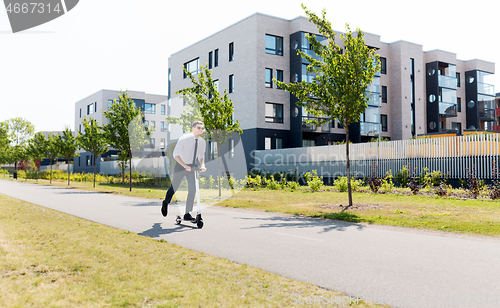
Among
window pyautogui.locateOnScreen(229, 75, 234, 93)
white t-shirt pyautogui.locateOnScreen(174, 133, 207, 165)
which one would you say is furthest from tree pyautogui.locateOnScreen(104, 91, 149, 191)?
white t-shirt pyautogui.locateOnScreen(174, 133, 207, 165)

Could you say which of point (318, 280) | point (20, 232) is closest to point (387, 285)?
point (318, 280)

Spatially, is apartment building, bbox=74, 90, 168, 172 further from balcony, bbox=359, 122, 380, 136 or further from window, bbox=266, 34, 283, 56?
balcony, bbox=359, 122, 380, 136

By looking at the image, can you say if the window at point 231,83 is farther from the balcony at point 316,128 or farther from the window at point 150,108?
the window at point 150,108

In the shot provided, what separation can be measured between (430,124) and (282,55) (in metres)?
19.4

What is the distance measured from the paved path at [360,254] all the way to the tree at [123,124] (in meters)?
14.5

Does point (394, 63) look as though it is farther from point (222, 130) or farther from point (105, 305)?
point (105, 305)

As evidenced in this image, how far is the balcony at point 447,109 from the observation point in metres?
43.3

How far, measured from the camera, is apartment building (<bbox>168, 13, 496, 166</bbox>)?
3419 cm

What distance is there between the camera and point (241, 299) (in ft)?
12.9

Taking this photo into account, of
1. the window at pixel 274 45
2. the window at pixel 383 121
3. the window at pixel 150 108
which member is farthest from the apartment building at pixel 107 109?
the window at pixel 383 121

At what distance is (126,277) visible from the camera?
4.61 metres

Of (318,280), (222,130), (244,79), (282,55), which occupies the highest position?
(282,55)

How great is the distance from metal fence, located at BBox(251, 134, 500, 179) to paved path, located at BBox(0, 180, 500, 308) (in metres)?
13.9

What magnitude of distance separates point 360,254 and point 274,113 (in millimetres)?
29287
